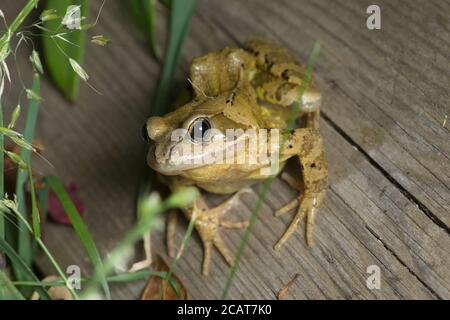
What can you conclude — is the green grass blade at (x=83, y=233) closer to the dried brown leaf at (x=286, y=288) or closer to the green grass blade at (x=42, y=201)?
the green grass blade at (x=42, y=201)

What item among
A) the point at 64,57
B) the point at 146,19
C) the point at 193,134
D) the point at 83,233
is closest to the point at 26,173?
the point at 83,233

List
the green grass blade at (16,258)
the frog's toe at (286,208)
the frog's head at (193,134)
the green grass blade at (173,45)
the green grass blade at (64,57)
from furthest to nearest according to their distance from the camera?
the green grass blade at (64,57)
the green grass blade at (173,45)
the frog's toe at (286,208)
the frog's head at (193,134)
the green grass blade at (16,258)

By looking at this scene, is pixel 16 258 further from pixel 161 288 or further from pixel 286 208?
pixel 286 208

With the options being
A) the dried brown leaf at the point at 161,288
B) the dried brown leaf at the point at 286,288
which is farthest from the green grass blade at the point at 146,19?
the dried brown leaf at the point at 286,288
